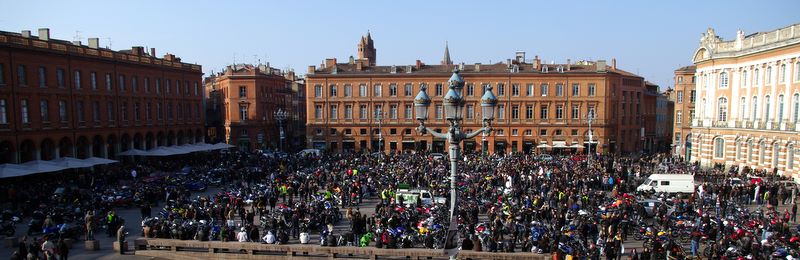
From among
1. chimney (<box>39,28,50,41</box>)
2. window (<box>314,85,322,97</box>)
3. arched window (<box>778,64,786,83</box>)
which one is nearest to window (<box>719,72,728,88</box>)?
arched window (<box>778,64,786,83</box>)

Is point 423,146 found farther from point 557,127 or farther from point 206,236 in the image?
point 206,236

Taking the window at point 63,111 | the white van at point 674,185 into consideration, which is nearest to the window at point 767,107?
the white van at point 674,185

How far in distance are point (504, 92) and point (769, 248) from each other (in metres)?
43.1

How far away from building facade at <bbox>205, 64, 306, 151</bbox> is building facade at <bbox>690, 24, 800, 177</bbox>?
137ft

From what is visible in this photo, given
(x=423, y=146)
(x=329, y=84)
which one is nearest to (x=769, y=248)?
(x=423, y=146)

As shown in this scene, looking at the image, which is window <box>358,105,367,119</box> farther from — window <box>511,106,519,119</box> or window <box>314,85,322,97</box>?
window <box>511,106,519,119</box>

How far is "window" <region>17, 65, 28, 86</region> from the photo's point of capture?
34.1m

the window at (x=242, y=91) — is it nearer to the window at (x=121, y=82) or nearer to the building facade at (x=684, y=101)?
the window at (x=121, y=82)

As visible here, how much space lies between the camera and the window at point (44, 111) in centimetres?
3594

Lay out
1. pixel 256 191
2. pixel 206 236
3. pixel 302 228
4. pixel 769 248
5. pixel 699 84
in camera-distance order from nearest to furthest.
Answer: pixel 769 248 → pixel 206 236 → pixel 302 228 → pixel 256 191 → pixel 699 84

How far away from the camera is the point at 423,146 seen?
60.5 metres

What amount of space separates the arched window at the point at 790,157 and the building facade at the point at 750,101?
0.03 m

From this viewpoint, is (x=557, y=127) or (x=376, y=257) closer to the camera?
(x=376, y=257)

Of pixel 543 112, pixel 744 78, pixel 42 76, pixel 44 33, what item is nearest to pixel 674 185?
pixel 744 78
